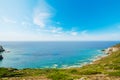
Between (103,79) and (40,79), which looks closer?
(103,79)

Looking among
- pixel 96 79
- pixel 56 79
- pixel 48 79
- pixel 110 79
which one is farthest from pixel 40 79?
pixel 110 79

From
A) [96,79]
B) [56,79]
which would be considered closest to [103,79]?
[96,79]

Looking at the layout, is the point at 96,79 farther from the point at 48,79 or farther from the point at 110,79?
the point at 48,79

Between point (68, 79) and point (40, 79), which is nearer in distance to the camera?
point (68, 79)

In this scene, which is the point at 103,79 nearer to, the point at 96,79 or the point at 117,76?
the point at 96,79

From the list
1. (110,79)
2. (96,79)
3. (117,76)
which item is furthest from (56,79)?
(117,76)

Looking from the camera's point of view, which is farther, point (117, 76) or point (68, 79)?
point (117, 76)

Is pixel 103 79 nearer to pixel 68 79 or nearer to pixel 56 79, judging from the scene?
pixel 68 79
